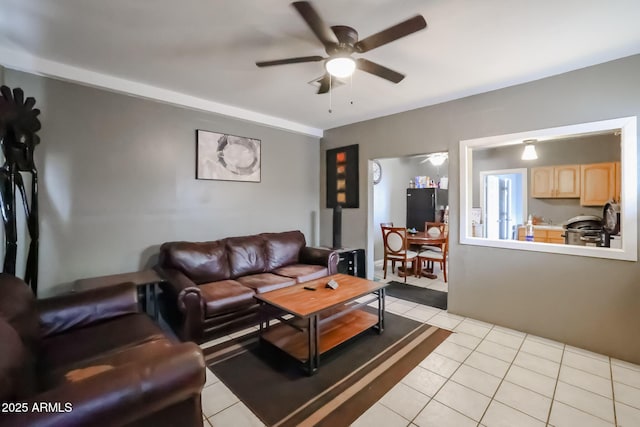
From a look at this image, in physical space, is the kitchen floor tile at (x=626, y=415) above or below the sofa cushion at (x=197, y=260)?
below

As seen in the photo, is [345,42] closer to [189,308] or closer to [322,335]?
[322,335]

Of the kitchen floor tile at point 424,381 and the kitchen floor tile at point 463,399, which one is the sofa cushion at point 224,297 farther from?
the kitchen floor tile at point 463,399

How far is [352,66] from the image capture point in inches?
79.0

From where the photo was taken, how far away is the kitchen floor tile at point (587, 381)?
6.63 feet

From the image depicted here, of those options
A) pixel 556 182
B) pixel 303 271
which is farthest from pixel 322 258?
pixel 556 182

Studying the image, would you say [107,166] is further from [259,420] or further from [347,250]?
[347,250]

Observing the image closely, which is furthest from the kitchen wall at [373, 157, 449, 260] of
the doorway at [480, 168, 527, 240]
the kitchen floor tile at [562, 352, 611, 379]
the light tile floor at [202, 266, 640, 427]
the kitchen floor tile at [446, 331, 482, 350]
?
the kitchen floor tile at [562, 352, 611, 379]

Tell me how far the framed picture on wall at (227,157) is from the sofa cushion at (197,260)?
928mm

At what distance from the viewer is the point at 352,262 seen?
4.44 meters

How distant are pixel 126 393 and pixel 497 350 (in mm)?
2854

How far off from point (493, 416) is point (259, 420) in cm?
147

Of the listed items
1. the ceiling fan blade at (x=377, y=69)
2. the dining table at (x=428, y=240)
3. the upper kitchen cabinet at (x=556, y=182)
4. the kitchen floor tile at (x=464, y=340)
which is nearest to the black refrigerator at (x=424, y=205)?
the dining table at (x=428, y=240)

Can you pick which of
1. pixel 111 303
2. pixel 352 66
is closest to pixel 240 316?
pixel 111 303

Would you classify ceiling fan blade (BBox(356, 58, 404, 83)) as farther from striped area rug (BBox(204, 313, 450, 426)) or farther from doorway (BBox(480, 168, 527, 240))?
doorway (BBox(480, 168, 527, 240))
